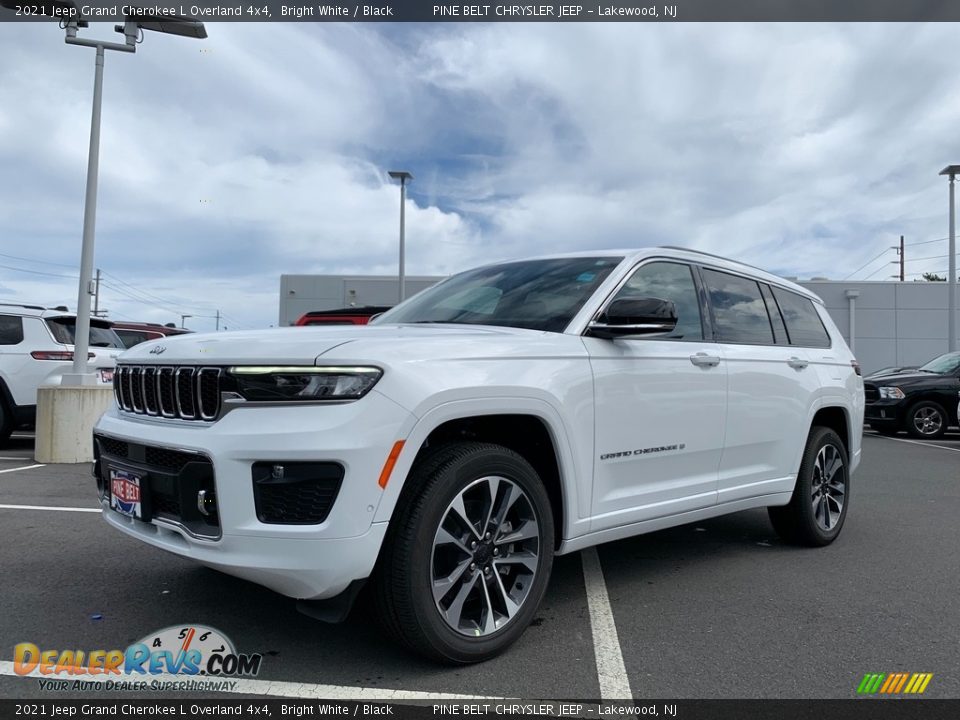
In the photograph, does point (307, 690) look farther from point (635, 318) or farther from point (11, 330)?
point (11, 330)

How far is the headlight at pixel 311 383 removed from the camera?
258 cm

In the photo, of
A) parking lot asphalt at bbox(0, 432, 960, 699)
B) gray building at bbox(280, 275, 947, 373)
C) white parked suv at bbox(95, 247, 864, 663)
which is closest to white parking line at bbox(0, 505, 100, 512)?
parking lot asphalt at bbox(0, 432, 960, 699)

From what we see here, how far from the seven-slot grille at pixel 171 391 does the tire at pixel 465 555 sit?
80cm

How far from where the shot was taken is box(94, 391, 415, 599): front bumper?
8.20ft

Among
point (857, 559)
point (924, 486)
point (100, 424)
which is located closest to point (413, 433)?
point (100, 424)

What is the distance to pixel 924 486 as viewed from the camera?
7570mm

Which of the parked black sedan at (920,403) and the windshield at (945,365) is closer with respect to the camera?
the parked black sedan at (920,403)

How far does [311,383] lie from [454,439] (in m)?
0.68

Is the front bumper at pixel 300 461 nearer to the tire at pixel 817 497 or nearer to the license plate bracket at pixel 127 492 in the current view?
the license plate bracket at pixel 127 492

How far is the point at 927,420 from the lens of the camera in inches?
517

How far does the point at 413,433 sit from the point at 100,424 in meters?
1.68

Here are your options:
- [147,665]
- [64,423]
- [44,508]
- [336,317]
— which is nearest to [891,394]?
[336,317]

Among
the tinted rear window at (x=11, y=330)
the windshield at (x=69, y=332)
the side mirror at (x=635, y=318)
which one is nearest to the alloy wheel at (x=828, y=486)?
the side mirror at (x=635, y=318)

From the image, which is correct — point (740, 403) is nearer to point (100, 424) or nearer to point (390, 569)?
point (390, 569)
